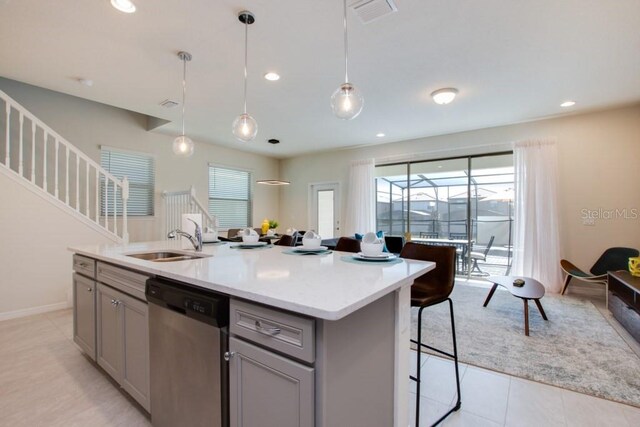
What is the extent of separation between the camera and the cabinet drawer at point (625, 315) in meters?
2.70

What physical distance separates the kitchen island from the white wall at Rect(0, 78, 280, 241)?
410 cm

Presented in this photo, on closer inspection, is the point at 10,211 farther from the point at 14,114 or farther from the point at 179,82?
the point at 179,82

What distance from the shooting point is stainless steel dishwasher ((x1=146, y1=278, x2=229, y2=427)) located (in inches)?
46.6

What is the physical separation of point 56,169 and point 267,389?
13.8 ft

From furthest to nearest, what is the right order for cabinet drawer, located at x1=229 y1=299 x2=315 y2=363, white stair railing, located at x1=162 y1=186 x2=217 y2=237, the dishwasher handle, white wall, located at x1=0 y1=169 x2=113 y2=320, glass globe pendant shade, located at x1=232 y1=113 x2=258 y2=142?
white stair railing, located at x1=162 y1=186 x2=217 y2=237, white wall, located at x1=0 y1=169 x2=113 y2=320, glass globe pendant shade, located at x1=232 y1=113 x2=258 y2=142, the dishwasher handle, cabinet drawer, located at x1=229 y1=299 x2=315 y2=363

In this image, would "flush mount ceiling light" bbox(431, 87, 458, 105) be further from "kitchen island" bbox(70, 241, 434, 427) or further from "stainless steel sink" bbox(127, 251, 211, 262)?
"stainless steel sink" bbox(127, 251, 211, 262)

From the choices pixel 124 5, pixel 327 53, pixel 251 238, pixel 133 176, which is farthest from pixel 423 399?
pixel 133 176

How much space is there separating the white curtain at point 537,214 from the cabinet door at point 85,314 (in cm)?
547

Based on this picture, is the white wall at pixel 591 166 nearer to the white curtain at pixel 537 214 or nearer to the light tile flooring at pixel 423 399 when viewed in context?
the white curtain at pixel 537 214

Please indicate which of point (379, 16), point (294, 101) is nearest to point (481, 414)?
point (379, 16)

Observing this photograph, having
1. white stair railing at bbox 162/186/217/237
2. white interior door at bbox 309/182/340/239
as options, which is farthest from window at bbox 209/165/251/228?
white interior door at bbox 309/182/340/239

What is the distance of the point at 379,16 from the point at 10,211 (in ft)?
14.1

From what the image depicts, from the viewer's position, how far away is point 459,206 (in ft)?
18.4

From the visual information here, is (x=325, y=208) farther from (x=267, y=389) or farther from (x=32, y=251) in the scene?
(x=267, y=389)
